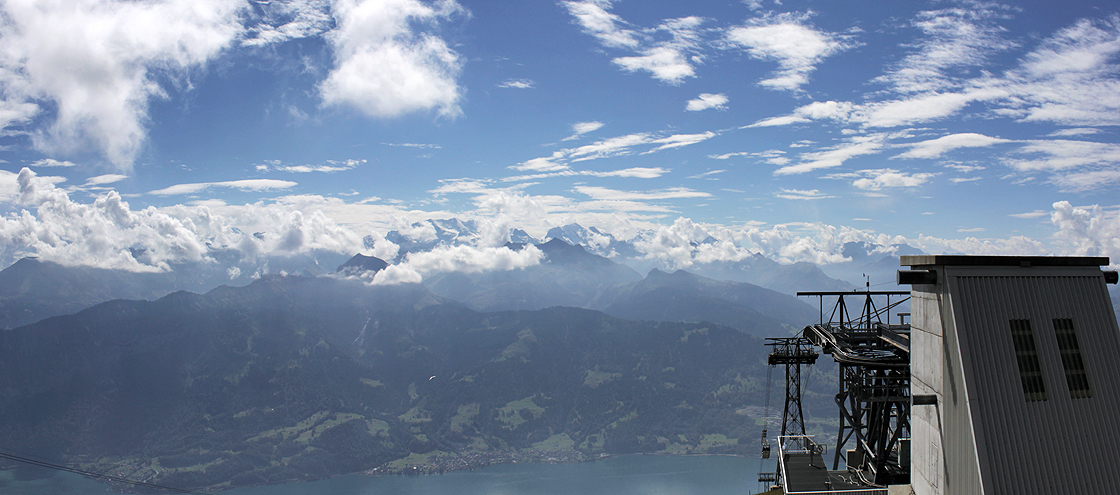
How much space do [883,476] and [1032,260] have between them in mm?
20246

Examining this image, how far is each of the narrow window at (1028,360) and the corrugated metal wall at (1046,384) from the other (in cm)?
19

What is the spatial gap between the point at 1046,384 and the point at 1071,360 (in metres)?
2.05

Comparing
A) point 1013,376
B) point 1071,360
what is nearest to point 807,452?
point 1071,360

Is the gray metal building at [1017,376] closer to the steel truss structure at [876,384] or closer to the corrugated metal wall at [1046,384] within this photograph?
the corrugated metal wall at [1046,384]

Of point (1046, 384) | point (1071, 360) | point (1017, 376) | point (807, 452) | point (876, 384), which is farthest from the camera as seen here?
point (807, 452)

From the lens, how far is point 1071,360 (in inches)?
915

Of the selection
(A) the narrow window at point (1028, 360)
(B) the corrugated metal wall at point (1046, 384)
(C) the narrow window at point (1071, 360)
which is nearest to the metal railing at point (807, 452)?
(B) the corrugated metal wall at point (1046, 384)

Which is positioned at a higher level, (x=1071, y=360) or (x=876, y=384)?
(x=876, y=384)

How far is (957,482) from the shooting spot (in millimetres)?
22703

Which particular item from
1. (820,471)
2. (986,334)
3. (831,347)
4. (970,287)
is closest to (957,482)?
(986,334)

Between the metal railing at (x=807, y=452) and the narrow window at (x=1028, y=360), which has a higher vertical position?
the narrow window at (x=1028, y=360)

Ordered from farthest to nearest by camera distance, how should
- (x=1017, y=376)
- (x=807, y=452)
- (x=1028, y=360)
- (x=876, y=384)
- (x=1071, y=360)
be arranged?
(x=807, y=452) < (x=876, y=384) < (x=1071, y=360) < (x=1028, y=360) < (x=1017, y=376)

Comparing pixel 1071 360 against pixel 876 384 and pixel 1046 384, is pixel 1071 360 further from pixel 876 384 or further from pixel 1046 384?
pixel 876 384

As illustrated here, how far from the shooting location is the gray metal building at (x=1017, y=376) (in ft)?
70.2
